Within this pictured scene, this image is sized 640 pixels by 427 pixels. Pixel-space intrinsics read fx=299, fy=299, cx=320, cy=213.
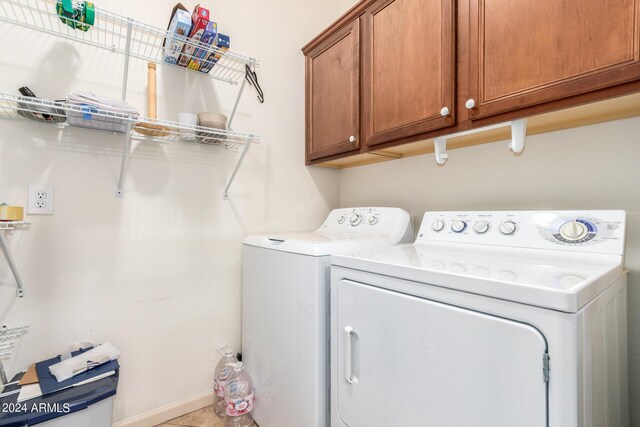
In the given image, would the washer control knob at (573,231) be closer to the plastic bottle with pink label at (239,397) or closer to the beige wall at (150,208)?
the beige wall at (150,208)

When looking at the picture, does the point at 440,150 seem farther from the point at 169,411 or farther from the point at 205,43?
the point at 169,411

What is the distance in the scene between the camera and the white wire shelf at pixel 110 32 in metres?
1.22

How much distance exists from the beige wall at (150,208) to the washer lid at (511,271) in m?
0.94

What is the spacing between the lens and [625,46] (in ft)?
2.71

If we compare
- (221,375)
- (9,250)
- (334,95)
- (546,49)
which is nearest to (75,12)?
(9,250)

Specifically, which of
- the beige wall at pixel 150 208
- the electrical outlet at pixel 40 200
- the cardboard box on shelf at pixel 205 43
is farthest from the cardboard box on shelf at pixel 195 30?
the electrical outlet at pixel 40 200

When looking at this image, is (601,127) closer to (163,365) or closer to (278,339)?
(278,339)

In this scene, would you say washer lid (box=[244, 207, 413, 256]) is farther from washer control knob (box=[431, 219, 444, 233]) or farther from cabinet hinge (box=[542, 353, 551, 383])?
cabinet hinge (box=[542, 353, 551, 383])

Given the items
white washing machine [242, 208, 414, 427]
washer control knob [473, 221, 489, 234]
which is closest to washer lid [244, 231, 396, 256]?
white washing machine [242, 208, 414, 427]

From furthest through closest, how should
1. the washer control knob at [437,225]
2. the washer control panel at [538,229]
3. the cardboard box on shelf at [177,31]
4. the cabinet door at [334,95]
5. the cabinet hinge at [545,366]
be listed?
1. the cabinet door at [334,95]
2. the washer control knob at [437,225]
3. the cardboard box on shelf at [177,31]
4. the washer control panel at [538,229]
5. the cabinet hinge at [545,366]

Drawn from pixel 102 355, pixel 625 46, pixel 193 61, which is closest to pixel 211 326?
pixel 102 355

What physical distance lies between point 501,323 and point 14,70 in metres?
1.96

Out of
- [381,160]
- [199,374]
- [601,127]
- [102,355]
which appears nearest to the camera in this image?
[601,127]

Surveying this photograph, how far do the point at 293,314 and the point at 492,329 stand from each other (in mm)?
809
